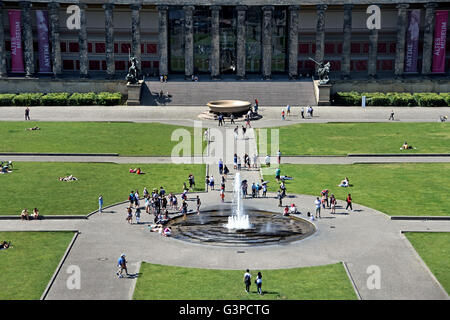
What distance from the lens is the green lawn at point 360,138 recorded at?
9078cm

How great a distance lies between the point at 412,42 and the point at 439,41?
14.5 feet

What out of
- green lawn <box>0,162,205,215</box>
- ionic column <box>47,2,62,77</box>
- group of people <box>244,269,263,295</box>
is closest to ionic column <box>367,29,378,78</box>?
ionic column <box>47,2,62,77</box>

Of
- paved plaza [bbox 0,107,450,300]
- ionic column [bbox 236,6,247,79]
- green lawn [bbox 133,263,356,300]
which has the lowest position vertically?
green lawn [bbox 133,263,356,300]

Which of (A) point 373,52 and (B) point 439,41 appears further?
(B) point 439,41

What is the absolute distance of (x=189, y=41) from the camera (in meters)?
127

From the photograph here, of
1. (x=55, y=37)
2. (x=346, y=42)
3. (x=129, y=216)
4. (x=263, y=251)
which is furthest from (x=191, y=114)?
(x=263, y=251)

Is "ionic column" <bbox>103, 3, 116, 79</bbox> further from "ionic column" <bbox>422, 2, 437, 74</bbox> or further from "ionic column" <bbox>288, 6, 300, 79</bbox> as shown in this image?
"ionic column" <bbox>422, 2, 437, 74</bbox>

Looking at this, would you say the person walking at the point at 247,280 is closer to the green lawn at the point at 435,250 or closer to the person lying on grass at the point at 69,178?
the green lawn at the point at 435,250

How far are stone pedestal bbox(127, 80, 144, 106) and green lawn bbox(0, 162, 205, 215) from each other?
36.9 metres

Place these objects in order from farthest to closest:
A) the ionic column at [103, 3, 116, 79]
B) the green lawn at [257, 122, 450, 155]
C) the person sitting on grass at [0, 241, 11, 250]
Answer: the ionic column at [103, 3, 116, 79], the green lawn at [257, 122, 450, 155], the person sitting on grass at [0, 241, 11, 250]

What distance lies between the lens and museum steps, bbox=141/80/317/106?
121062 millimetres

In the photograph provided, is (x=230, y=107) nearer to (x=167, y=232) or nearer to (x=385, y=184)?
(x=385, y=184)

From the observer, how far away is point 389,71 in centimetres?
13700
